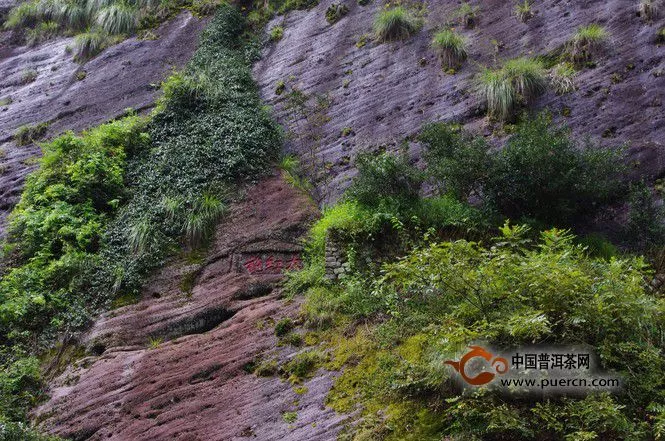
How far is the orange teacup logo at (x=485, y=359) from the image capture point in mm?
5066

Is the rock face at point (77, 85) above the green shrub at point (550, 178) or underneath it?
above

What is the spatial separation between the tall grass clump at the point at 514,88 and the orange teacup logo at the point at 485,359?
605 centimetres

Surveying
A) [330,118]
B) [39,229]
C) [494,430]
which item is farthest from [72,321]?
[494,430]

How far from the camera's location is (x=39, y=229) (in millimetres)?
10789

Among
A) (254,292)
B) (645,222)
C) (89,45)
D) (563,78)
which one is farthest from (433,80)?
(89,45)

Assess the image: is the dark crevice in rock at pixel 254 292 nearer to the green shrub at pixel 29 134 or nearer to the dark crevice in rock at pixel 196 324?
the dark crevice in rock at pixel 196 324

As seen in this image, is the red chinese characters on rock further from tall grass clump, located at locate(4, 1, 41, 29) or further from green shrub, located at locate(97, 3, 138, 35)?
tall grass clump, located at locate(4, 1, 41, 29)

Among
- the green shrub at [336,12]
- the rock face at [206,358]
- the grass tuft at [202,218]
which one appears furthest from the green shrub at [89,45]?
the rock face at [206,358]

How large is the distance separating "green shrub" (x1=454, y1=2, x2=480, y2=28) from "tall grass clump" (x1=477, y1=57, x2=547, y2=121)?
246 centimetres

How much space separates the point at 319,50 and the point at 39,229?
743cm

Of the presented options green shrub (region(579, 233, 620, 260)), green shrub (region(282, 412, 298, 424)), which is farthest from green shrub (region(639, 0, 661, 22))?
green shrub (region(282, 412, 298, 424))

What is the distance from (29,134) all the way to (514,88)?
11.3m

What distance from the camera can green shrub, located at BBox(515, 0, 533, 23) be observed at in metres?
11.9

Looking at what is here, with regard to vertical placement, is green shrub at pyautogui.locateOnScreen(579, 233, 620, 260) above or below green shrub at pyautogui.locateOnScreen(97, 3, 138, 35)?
below
